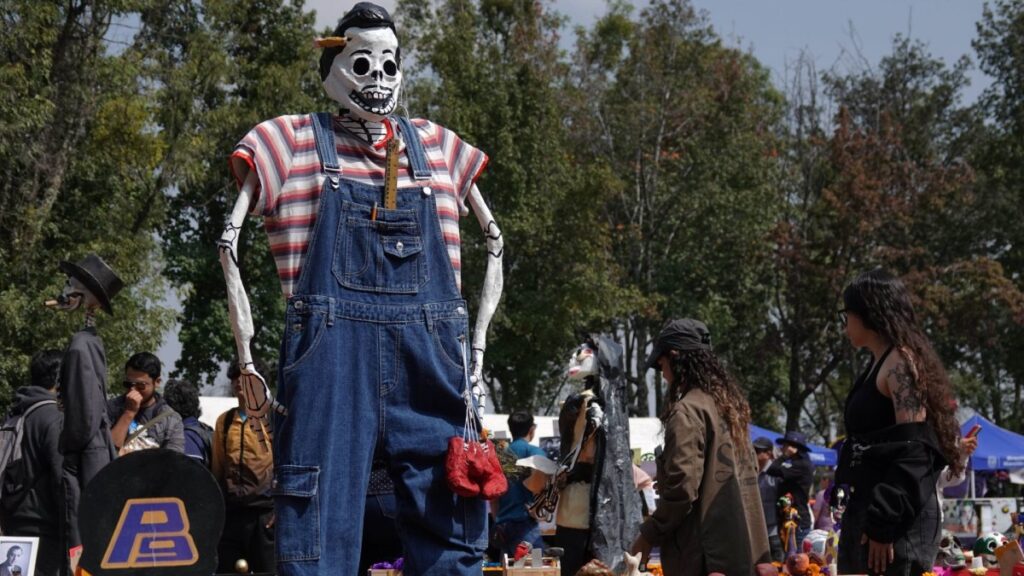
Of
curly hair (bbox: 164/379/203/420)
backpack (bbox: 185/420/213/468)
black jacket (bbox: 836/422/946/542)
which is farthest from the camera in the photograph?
curly hair (bbox: 164/379/203/420)

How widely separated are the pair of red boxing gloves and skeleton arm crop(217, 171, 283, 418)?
0.58m

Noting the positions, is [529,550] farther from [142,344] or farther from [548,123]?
[548,123]

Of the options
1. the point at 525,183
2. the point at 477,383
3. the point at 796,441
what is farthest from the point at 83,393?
the point at 525,183

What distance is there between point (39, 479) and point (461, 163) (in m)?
4.24

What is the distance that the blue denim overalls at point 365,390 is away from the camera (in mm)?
3869

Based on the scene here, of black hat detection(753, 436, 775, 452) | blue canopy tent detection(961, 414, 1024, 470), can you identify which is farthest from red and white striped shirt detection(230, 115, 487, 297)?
blue canopy tent detection(961, 414, 1024, 470)

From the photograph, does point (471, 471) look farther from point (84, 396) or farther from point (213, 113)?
point (213, 113)

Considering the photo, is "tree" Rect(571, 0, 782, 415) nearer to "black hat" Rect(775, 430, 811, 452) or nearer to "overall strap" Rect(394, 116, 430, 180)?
"black hat" Rect(775, 430, 811, 452)

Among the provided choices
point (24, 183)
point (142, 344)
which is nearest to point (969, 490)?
point (142, 344)

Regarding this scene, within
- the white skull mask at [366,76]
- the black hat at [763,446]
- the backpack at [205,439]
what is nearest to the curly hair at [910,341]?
the white skull mask at [366,76]

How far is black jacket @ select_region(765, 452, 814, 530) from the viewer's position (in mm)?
14062

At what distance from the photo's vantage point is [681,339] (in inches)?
226

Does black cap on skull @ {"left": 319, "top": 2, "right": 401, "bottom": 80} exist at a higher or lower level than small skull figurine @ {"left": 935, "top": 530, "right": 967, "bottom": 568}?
higher

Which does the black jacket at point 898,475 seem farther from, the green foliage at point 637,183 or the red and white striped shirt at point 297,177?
the green foliage at point 637,183
